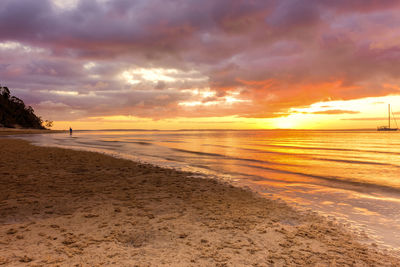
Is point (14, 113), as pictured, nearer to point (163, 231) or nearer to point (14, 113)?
point (14, 113)

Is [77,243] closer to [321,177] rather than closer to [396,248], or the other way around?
[396,248]

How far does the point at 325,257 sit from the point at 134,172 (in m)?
11.4

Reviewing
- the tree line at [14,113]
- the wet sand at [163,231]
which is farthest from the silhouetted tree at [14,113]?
the wet sand at [163,231]

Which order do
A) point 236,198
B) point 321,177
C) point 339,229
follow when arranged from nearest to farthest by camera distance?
point 339,229, point 236,198, point 321,177

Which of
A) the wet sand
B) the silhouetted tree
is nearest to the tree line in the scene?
the silhouetted tree

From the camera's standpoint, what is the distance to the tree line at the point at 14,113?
115988 millimetres

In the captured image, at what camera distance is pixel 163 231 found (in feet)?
19.3

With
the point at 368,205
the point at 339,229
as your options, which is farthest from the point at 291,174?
the point at 339,229

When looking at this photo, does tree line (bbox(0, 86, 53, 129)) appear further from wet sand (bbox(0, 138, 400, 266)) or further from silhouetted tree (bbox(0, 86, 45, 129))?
wet sand (bbox(0, 138, 400, 266))

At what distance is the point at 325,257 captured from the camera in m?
4.79

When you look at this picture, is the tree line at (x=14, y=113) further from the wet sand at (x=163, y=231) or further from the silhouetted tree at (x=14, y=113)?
the wet sand at (x=163, y=231)

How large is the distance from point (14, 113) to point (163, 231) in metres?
156

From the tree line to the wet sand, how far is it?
135 metres

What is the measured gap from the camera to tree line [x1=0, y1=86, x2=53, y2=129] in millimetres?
115988
